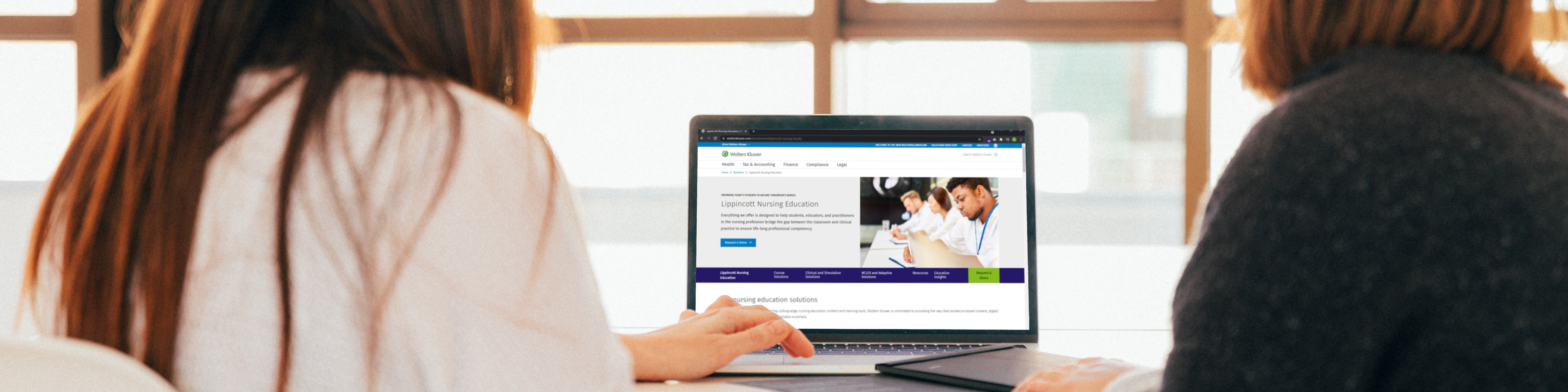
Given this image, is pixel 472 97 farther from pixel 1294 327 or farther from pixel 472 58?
pixel 1294 327

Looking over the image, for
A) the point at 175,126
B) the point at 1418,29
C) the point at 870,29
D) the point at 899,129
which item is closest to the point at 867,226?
the point at 899,129

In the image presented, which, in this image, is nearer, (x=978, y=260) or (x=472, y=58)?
(x=472, y=58)

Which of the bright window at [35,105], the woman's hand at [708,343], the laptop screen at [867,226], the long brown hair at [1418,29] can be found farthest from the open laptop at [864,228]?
the bright window at [35,105]

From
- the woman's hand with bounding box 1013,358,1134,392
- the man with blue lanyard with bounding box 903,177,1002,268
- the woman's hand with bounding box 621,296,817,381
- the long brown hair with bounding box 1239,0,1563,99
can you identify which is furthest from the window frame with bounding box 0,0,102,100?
the long brown hair with bounding box 1239,0,1563,99

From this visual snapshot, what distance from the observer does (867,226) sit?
3.67 ft

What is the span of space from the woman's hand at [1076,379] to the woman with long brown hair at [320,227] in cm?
36

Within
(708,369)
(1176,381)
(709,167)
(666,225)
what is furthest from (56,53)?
(1176,381)

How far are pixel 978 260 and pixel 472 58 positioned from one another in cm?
69

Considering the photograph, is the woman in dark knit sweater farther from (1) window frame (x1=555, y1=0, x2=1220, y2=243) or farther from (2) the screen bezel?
(1) window frame (x1=555, y1=0, x2=1220, y2=243)

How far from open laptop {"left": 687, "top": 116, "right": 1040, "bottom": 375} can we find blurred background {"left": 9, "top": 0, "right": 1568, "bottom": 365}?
1.25m

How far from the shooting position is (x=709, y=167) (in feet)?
3.70

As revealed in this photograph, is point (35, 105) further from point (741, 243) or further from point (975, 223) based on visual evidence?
point (975, 223)

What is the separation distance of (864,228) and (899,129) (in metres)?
0.12

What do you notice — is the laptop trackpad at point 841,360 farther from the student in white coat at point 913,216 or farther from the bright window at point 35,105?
the bright window at point 35,105
